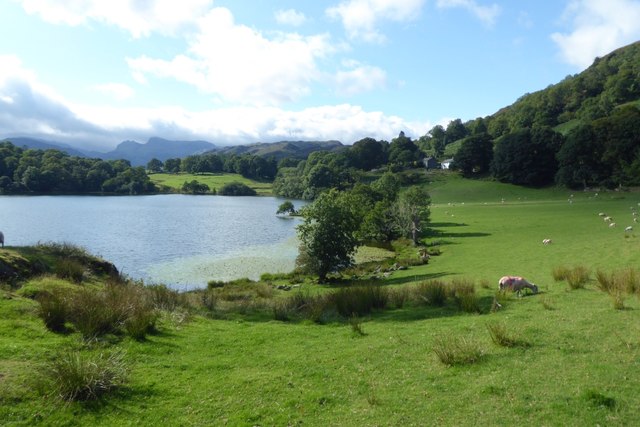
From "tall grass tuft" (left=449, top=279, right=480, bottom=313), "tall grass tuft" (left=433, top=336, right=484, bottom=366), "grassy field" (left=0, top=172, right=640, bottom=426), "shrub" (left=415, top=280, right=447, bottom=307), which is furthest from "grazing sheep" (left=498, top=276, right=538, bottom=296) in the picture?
"tall grass tuft" (left=433, top=336, right=484, bottom=366)

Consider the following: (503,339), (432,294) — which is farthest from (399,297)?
(503,339)

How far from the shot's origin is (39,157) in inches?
5974

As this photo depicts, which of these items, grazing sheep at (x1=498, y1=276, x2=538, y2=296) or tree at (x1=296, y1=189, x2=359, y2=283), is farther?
tree at (x1=296, y1=189, x2=359, y2=283)

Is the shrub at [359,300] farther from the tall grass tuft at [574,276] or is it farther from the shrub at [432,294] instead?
the tall grass tuft at [574,276]

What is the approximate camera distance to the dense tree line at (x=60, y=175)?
131 metres

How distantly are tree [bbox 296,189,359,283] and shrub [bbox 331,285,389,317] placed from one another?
43.2ft

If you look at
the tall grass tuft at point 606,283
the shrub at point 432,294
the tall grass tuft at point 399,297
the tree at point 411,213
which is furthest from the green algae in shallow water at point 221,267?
the tall grass tuft at point 606,283

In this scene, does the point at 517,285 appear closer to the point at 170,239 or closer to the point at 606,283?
the point at 606,283

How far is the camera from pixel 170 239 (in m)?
53.8

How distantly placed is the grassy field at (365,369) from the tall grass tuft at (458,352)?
0.10 meters

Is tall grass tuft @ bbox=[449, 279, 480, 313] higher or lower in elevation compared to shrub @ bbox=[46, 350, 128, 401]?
lower

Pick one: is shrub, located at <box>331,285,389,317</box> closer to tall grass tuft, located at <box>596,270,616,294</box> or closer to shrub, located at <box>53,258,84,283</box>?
tall grass tuft, located at <box>596,270,616,294</box>

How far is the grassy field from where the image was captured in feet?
22.8

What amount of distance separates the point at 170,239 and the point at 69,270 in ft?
112
